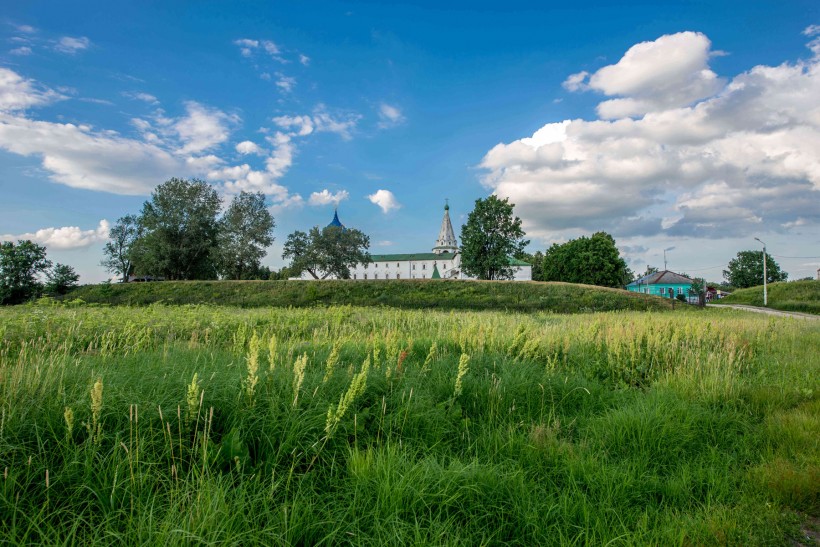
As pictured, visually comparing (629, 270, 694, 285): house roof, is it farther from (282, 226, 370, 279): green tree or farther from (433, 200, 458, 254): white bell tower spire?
(282, 226, 370, 279): green tree

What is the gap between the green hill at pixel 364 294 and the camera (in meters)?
30.9

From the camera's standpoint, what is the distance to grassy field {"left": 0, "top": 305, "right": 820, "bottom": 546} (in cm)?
254

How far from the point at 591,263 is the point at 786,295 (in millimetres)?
25418

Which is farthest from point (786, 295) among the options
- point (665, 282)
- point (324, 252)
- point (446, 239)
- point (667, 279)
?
point (446, 239)

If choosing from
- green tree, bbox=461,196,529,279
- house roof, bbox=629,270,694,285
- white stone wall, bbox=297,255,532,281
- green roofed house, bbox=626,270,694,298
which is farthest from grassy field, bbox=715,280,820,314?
white stone wall, bbox=297,255,532,281

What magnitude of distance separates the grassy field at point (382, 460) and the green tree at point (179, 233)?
155 ft

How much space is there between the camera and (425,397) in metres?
4.50

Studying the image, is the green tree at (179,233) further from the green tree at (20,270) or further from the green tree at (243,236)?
the green tree at (20,270)

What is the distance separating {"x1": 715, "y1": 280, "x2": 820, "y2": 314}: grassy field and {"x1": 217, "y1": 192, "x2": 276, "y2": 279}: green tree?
51.4m

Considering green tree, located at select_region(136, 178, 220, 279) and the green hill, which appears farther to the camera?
green tree, located at select_region(136, 178, 220, 279)

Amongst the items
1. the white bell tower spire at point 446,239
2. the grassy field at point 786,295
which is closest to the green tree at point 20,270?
the grassy field at point 786,295

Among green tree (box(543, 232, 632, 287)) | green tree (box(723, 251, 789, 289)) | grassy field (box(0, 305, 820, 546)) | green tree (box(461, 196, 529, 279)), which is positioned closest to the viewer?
grassy field (box(0, 305, 820, 546))

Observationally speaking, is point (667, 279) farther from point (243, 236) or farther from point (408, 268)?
point (243, 236)

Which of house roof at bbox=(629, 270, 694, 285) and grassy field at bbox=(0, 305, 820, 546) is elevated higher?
house roof at bbox=(629, 270, 694, 285)
